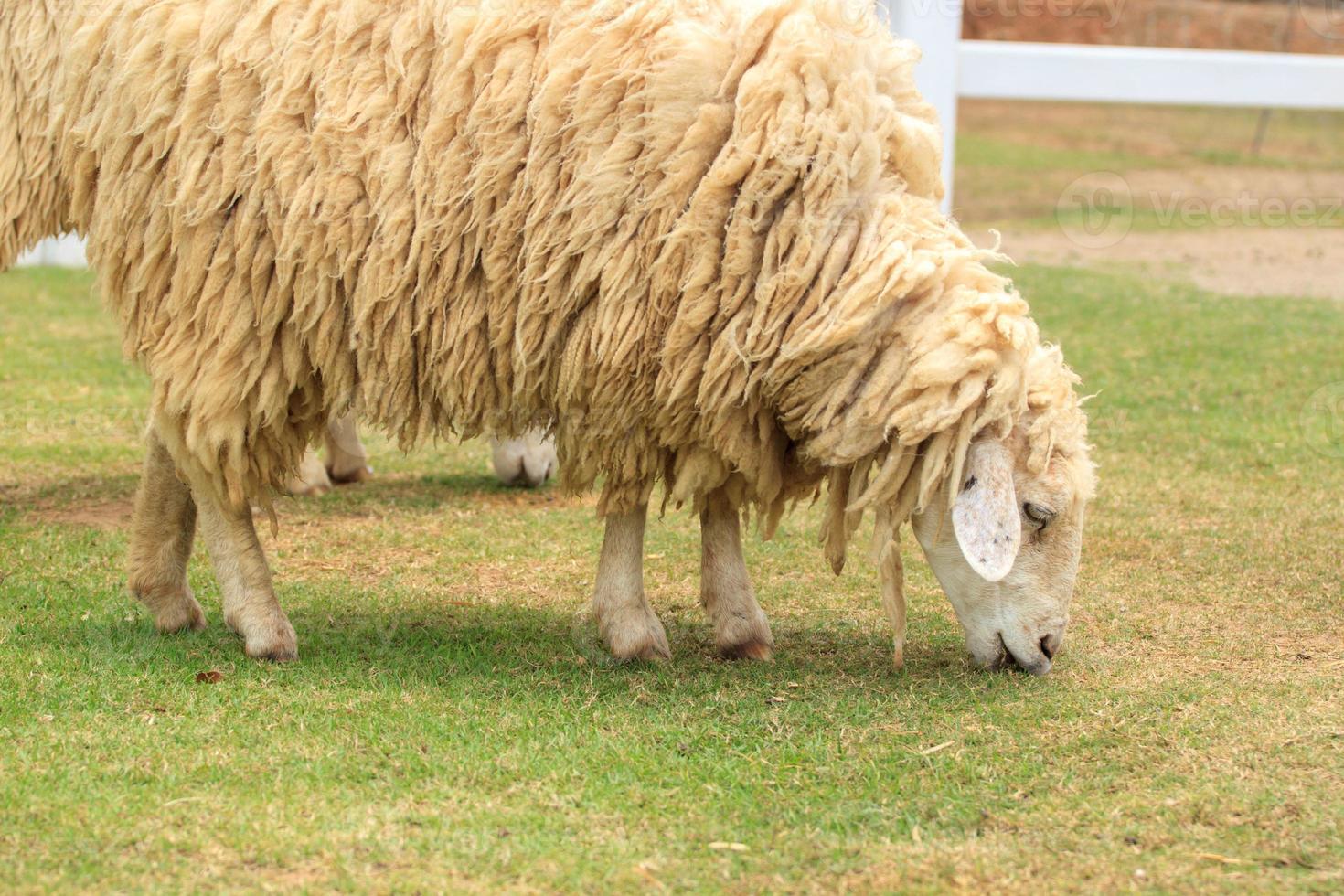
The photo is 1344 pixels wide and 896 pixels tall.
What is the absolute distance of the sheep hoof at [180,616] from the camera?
15.1 feet

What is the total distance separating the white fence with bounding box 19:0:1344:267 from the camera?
36.0 ft

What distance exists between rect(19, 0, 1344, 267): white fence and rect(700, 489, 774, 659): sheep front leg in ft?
22.7

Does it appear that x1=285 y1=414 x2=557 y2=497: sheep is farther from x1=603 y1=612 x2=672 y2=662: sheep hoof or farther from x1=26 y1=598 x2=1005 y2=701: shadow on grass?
x1=603 y1=612 x2=672 y2=662: sheep hoof

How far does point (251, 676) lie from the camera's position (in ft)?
13.8

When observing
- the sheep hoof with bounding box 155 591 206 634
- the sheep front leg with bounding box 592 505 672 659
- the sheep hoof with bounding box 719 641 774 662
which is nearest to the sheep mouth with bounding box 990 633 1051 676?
the sheep hoof with bounding box 719 641 774 662

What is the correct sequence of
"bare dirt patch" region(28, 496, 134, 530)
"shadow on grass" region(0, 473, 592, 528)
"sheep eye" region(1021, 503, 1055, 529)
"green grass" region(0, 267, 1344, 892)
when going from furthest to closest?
1. "shadow on grass" region(0, 473, 592, 528)
2. "bare dirt patch" region(28, 496, 134, 530)
3. "sheep eye" region(1021, 503, 1055, 529)
4. "green grass" region(0, 267, 1344, 892)

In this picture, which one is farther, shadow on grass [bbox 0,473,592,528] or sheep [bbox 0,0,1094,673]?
shadow on grass [bbox 0,473,592,528]

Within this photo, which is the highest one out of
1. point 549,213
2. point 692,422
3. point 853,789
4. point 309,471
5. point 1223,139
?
point 549,213

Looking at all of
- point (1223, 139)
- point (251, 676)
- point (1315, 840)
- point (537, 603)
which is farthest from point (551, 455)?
point (1223, 139)

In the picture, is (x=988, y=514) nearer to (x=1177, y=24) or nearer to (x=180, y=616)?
(x=180, y=616)

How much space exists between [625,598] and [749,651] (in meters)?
0.39

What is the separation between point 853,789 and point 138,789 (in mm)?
1547

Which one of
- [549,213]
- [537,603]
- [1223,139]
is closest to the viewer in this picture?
[549,213]

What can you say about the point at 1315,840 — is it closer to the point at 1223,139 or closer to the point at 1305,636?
the point at 1305,636
